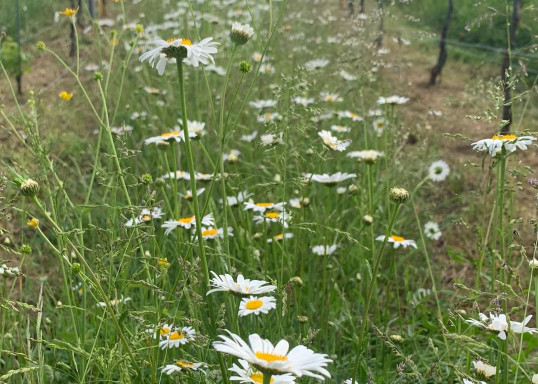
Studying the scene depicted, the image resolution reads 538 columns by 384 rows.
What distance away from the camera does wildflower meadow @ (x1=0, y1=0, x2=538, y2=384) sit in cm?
125

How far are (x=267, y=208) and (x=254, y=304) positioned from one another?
0.72 m

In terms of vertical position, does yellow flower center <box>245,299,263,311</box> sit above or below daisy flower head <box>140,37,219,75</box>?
below

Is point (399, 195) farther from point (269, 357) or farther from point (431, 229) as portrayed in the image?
point (431, 229)

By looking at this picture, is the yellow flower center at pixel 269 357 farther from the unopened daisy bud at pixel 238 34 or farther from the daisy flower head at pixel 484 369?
the unopened daisy bud at pixel 238 34

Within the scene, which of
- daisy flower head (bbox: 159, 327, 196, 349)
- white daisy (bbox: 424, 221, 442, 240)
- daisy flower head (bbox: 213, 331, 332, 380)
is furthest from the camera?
white daisy (bbox: 424, 221, 442, 240)

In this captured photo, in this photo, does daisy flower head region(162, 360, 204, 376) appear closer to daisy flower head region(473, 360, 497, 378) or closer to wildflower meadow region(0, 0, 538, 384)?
wildflower meadow region(0, 0, 538, 384)

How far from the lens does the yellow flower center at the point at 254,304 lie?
4.34ft

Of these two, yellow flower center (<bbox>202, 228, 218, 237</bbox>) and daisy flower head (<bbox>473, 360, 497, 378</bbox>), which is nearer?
daisy flower head (<bbox>473, 360, 497, 378</bbox>)

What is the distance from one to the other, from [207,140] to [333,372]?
1773mm

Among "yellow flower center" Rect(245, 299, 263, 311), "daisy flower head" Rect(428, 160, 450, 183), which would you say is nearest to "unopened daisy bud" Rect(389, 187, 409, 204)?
"yellow flower center" Rect(245, 299, 263, 311)

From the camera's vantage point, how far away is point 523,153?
345cm

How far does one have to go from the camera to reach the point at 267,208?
202 cm

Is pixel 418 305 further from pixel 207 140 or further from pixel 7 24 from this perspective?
pixel 7 24

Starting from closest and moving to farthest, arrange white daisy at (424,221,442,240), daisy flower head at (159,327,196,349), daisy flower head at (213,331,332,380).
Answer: daisy flower head at (213,331,332,380)
daisy flower head at (159,327,196,349)
white daisy at (424,221,442,240)
